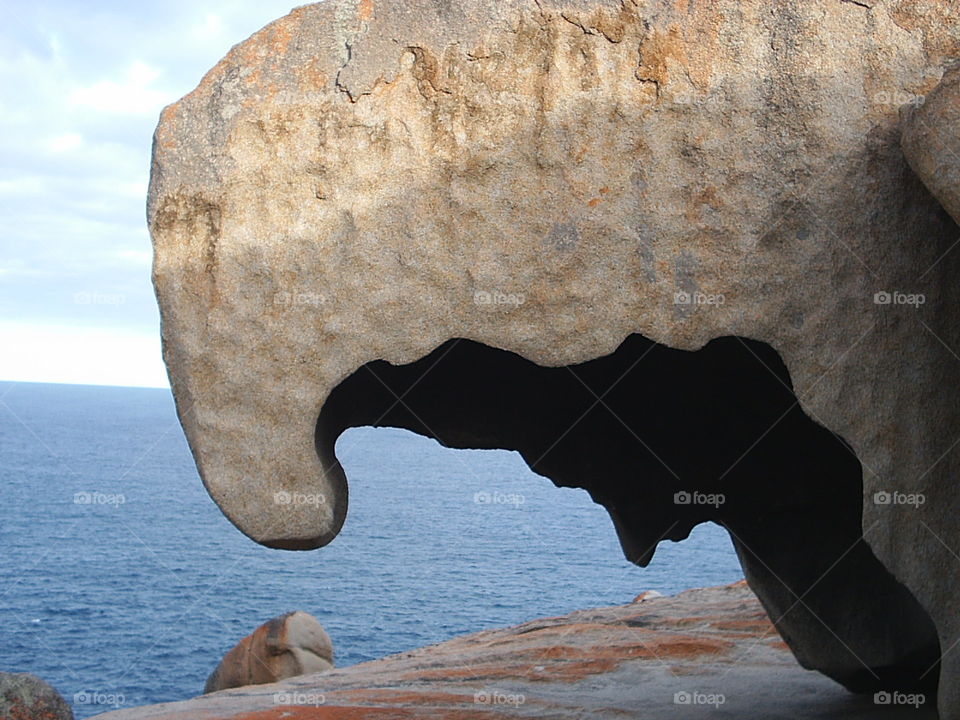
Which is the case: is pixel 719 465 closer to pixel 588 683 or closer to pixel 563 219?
pixel 588 683

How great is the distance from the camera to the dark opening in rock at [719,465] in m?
6.69

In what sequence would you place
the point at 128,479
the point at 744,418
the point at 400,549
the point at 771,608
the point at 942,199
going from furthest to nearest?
the point at 128,479
the point at 400,549
the point at 771,608
the point at 744,418
the point at 942,199

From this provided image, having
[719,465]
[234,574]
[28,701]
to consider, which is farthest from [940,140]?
[234,574]

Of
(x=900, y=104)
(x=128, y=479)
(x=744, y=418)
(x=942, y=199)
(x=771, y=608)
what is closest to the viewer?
(x=942, y=199)

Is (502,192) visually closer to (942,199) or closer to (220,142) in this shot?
(220,142)

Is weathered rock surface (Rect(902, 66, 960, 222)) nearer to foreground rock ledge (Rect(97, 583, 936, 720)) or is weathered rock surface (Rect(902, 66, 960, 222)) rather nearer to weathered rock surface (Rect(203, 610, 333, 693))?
foreground rock ledge (Rect(97, 583, 936, 720))

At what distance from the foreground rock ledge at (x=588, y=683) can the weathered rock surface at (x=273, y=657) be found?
4483 millimetres

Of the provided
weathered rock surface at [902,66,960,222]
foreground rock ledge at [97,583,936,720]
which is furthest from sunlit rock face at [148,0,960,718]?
foreground rock ledge at [97,583,936,720]

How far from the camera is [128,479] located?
67125mm

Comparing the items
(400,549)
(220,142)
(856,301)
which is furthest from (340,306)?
(400,549)

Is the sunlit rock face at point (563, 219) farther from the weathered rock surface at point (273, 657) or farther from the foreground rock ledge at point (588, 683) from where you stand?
the weathered rock surface at point (273, 657)

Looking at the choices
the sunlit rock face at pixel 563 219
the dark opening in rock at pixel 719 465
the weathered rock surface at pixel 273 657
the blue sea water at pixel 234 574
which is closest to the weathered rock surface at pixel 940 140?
the sunlit rock face at pixel 563 219

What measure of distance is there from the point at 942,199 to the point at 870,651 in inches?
154

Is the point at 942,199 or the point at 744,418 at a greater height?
the point at 942,199
